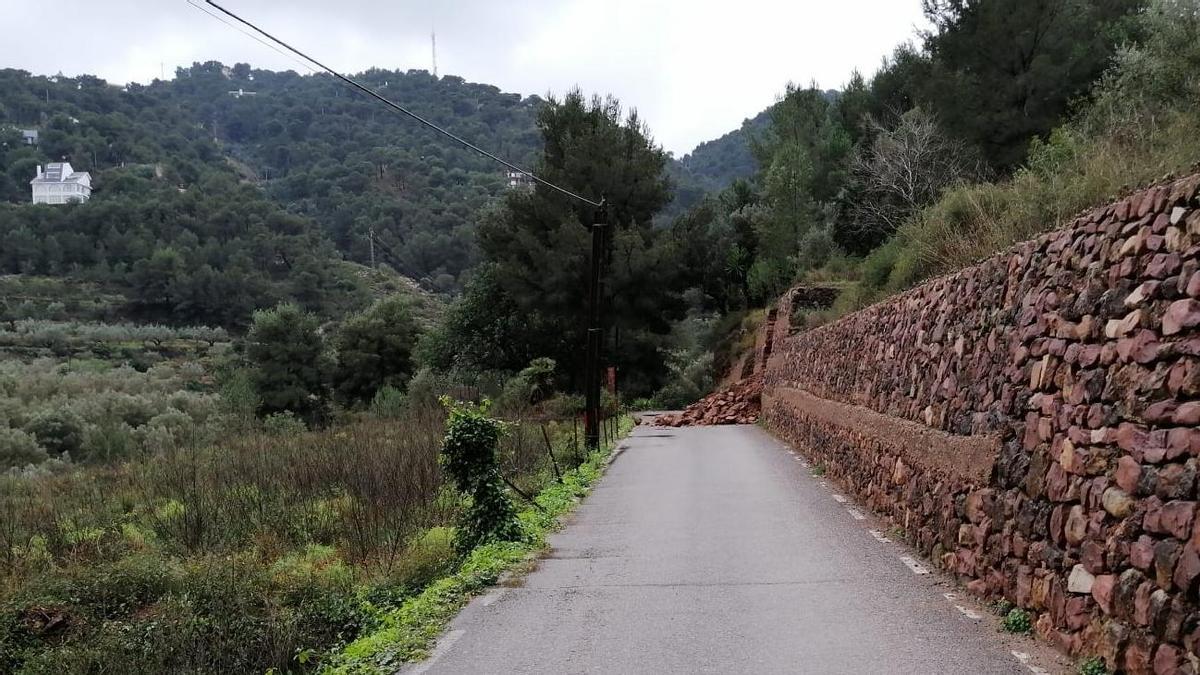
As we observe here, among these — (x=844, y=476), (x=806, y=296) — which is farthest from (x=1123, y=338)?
(x=806, y=296)

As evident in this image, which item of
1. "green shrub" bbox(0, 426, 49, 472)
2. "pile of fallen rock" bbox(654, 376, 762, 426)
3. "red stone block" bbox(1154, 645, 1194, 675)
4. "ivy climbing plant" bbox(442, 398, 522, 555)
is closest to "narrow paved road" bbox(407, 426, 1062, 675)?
"ivy climbing plant" bbox(442, 398, 522, 555)

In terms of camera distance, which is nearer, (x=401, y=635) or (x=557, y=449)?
(x=401, y=635)

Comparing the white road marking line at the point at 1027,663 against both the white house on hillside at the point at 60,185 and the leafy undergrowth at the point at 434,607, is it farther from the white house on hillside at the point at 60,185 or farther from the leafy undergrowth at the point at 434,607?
the white house on hillside at the point at 60,185

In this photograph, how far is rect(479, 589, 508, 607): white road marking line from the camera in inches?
298

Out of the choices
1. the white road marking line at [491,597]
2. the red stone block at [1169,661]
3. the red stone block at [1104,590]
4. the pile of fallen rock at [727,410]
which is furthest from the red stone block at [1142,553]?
the pile of fallen rock at [727,410]

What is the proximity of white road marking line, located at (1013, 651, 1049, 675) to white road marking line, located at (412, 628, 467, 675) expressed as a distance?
12.7ft

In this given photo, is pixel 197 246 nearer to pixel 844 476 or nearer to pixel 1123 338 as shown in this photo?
pixel 844 476

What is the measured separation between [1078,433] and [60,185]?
369 ft

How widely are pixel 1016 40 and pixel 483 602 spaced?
92.7 ft

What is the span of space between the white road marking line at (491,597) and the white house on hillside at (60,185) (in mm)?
101621

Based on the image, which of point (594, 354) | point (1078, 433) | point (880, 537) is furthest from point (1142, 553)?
point (594, 354)

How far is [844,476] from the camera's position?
13188mm

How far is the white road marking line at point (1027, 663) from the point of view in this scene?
4.98 metres

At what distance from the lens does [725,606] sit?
7.04m
